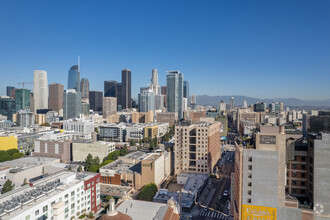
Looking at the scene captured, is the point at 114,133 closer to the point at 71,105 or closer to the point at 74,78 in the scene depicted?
the point at 71,105

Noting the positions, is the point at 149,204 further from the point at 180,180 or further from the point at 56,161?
the point at 56,161

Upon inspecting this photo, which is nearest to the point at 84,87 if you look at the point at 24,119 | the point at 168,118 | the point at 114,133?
the point at 24,119

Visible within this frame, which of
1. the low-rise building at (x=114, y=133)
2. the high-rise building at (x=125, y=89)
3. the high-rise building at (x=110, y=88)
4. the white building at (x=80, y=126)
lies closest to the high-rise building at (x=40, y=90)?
the high-rise building at (x=110, y=88)

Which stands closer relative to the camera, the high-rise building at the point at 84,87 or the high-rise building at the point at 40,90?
the high-rise building at the point at 40,90

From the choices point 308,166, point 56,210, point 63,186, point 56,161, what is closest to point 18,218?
point 63,186

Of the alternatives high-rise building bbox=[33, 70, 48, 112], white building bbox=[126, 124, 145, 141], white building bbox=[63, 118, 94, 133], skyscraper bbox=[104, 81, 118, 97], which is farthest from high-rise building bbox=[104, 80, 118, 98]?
white building bbox=[126, 124, 145, 141]

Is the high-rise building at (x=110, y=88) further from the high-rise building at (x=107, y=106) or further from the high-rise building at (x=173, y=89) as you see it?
the high-rise building at (x=173, y=89)

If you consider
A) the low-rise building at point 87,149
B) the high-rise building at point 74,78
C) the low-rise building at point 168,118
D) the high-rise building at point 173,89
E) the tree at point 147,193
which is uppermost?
the high-rise building at point 74,78
